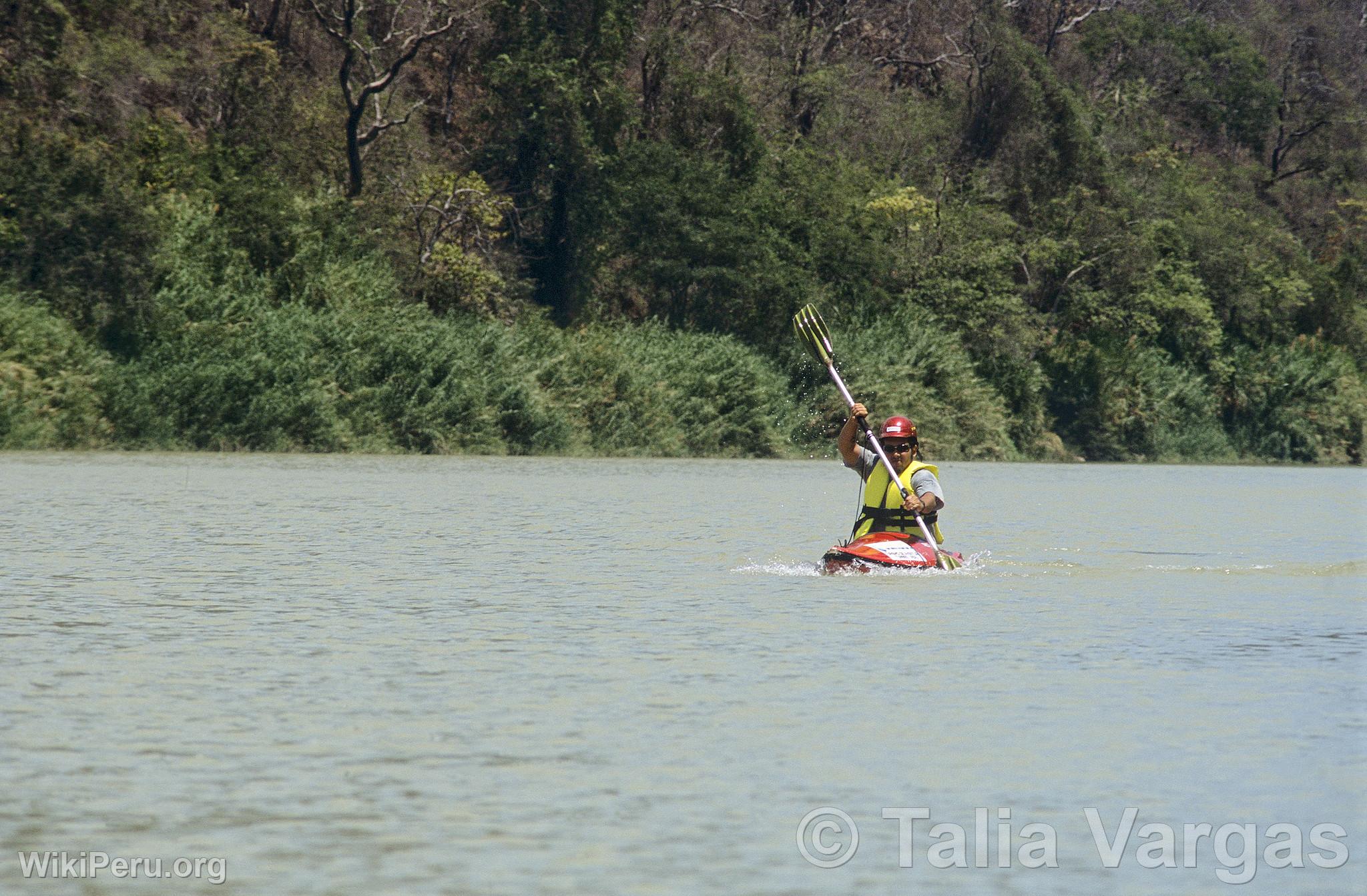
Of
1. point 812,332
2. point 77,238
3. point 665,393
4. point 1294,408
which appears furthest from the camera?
point 1294,408

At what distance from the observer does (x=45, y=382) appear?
1404 inches

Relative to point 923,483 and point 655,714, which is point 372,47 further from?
point 655,714

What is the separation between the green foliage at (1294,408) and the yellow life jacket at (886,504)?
46.5 m

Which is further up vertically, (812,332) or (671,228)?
(812,332)

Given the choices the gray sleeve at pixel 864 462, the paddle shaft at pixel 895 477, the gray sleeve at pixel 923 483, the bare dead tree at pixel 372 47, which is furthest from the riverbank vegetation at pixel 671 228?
the gray sleeve at pixel 923 483

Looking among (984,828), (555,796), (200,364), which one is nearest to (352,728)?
(555,796)

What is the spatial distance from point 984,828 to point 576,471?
97.2 feet

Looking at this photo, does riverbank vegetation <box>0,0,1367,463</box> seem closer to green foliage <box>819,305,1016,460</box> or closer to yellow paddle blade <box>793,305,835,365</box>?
green foliage <box>819,305,1016,460</box>

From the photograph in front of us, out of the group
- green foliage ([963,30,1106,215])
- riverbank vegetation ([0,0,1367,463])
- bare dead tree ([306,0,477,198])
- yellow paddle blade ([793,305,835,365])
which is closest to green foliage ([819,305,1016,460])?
riverbank vegetation ([0,0,1367,463])

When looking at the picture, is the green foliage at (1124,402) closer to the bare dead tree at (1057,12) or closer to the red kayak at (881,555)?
the bare dead tree at (1057,12)

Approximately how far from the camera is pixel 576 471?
118 feet

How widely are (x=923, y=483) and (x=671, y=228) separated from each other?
35731 mm

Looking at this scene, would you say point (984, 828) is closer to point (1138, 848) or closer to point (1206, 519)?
point (1138, 848)

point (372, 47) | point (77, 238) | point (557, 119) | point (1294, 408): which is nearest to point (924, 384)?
point (557, 119)
